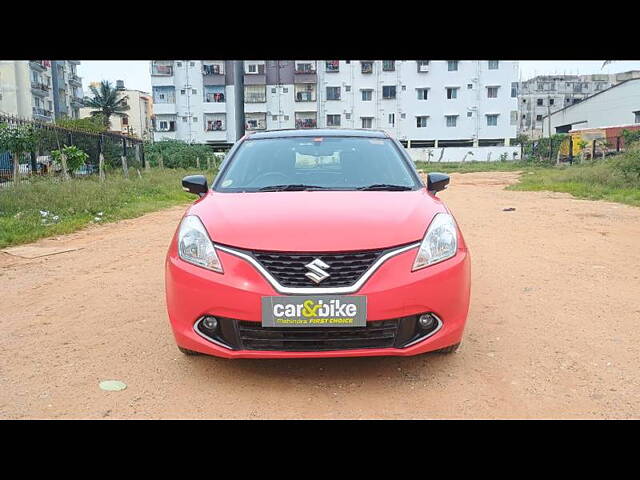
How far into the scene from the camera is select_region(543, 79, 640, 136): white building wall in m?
46.5

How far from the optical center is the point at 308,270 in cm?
283

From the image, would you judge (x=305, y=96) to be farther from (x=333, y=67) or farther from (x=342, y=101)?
(x=333, y=67)

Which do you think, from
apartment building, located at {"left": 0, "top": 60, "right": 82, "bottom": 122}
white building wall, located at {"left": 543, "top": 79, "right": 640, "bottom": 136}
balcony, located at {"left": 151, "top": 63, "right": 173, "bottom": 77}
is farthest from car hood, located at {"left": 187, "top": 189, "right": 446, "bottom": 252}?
balcony, located at {"left": 151, "top": 63, "right": 173, "bottom": 77}

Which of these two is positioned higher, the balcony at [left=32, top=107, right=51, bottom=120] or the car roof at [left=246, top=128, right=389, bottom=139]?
the balcony at [left=32, top=107, right=51, bottom=120]

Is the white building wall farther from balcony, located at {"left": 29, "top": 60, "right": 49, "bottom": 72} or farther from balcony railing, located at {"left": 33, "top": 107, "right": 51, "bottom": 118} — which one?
balcony railing, located at {"left": 33, "top": 107, "right": 51, "bottom": 118}

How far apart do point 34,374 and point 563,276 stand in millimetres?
4634

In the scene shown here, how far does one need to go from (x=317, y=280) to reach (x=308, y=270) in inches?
2.7

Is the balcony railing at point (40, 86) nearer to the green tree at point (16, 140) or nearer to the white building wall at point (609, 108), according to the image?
the green tree at point (16, 140)

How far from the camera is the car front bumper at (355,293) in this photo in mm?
2820

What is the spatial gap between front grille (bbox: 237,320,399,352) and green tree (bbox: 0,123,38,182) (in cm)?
1187

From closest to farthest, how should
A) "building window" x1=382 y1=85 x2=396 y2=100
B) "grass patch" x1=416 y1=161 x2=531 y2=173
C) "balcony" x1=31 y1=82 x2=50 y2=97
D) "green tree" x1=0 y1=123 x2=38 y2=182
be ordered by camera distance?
"green tree" x1=0 y1=123 x2=38 y2=182 → "grass patch" x1=416 y1=161 x2=531 y2=173 → "balcony" x1=31 y1=82 x2=50 y2=97 → "building window" x1=382 y1=85 x2=396 y2=100

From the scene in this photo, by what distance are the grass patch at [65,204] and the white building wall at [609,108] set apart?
4321 cm

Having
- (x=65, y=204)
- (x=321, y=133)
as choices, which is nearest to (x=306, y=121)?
(x=65, y=204)

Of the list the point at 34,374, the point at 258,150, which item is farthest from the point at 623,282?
the point at 34,374
